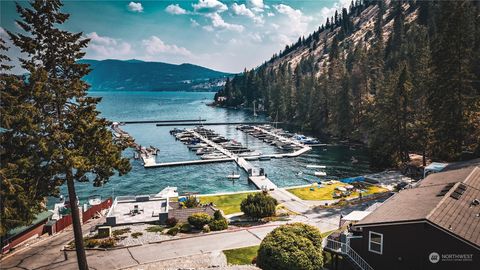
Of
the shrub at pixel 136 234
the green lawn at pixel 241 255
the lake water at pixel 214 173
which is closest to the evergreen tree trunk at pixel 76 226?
the shrub at pixel 136 234

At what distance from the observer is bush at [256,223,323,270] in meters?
22.9

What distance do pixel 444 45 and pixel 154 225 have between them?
48.7m

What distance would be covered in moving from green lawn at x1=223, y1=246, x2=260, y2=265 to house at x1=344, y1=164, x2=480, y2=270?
7.59 m

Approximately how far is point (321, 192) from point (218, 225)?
71.5 ft

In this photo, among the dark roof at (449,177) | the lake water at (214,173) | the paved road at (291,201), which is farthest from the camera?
the lake water at (214,173)

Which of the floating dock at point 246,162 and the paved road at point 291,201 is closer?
the paved road at point 291,201

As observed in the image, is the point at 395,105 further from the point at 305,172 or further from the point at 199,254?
the point at 199,254

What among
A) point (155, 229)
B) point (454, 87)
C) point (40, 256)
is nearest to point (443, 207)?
point (155, 229)

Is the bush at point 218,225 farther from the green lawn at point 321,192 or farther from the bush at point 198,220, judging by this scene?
the green lawn at point 321,192

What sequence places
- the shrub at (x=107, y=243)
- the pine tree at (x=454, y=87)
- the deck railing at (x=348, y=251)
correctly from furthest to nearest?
the pine tree at (x=454, y=87)
the shrub at (x=107, y=243)
the deck railing at (x=348, y=251)

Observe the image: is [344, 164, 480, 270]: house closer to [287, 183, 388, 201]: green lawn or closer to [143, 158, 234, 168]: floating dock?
[287, 183, 388, 201]: green lawn

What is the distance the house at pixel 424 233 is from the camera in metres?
20.4

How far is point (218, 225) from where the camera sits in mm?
34688

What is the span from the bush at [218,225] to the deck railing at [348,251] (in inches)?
460
